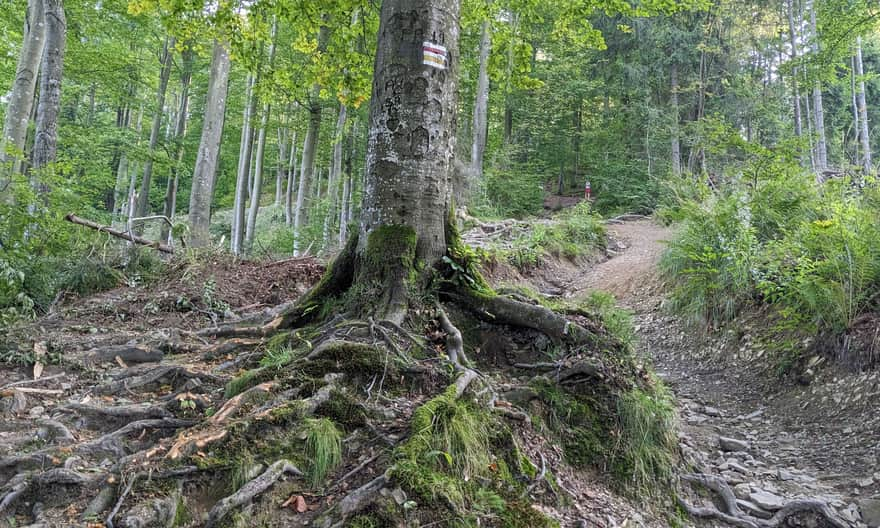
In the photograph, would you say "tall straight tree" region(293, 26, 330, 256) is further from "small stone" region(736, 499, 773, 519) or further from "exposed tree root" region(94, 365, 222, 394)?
→ "small stone" region(736, 499, 773, 519)

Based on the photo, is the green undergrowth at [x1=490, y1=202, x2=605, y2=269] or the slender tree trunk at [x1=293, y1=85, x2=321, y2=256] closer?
the green undergrowth at [x1=490, y1=202, x2=605, y2=269]

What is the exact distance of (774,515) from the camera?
3514 millimetres

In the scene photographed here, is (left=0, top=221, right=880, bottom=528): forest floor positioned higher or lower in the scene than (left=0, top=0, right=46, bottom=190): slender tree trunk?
lower

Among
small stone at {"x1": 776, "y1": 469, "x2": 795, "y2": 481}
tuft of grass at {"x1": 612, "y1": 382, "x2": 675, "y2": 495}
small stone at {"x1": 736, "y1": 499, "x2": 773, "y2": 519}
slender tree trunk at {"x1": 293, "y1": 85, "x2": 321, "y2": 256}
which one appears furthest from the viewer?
slender tree trunk at {"x1": 293, "y1": 85, "x2": 321, "y2": 256}

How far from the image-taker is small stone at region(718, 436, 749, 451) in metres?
4.56

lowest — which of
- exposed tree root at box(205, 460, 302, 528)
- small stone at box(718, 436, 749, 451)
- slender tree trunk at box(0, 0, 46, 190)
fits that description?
small stone at box(718, 436, 749, 451)

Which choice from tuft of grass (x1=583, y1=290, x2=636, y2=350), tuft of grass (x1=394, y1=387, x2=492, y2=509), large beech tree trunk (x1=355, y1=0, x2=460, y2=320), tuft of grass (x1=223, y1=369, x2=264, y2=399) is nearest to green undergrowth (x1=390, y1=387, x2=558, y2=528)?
tuft of grass (x1=394, y1=387, x2=492, y2=509)

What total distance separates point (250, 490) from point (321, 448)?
0.42 metres

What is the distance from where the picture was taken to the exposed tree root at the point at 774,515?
11.2ft

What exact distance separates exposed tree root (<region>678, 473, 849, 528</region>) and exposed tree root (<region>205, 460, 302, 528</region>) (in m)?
2.64

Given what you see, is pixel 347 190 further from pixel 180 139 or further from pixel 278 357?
pixel 180 139

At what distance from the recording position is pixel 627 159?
25.6 m

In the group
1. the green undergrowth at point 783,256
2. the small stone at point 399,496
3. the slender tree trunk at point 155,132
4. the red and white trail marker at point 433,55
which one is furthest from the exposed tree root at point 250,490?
the slender tree trunk at point 155,132

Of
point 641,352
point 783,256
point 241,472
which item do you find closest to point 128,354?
point 241,472
